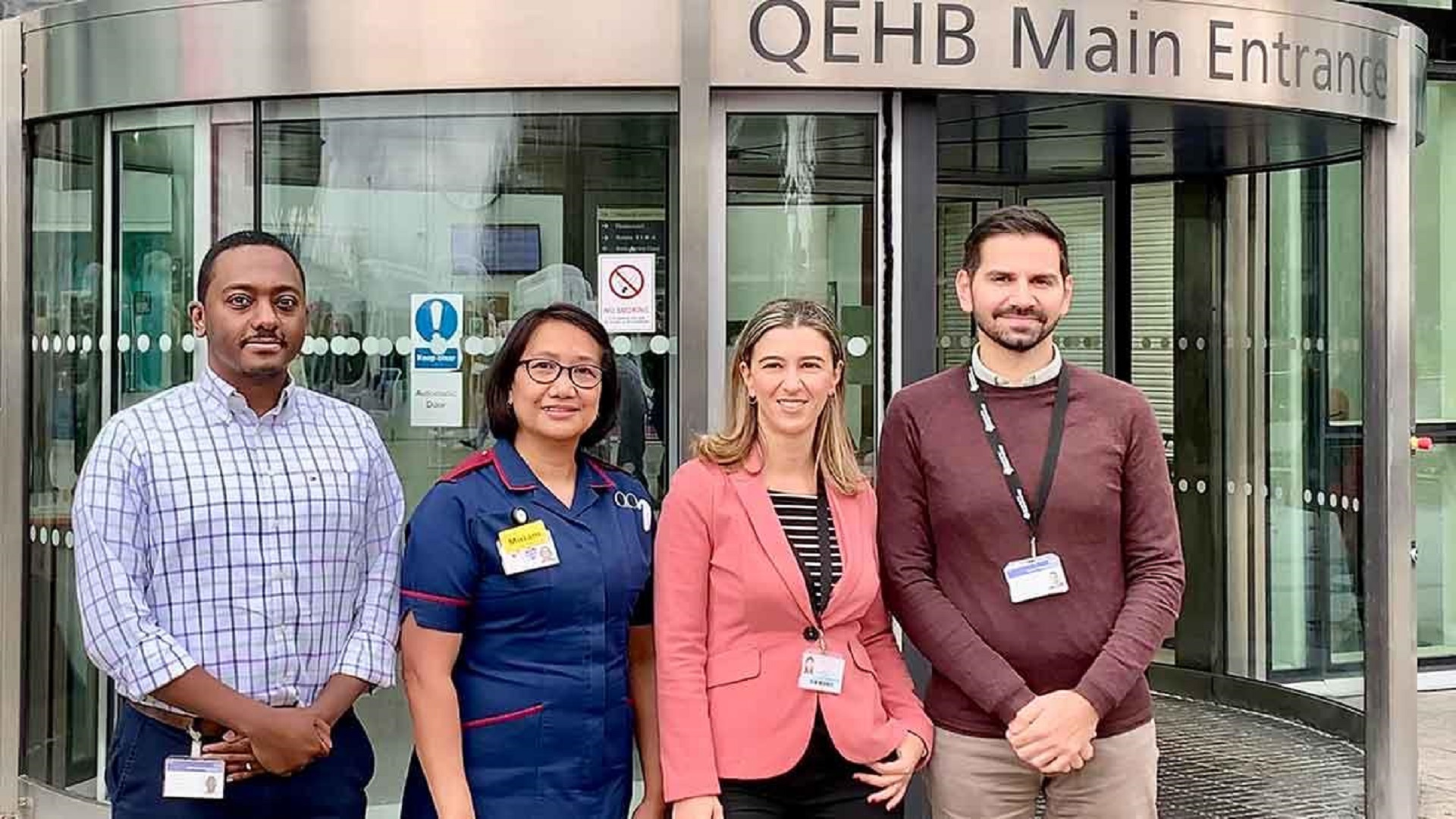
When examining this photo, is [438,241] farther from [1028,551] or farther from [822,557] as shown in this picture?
[1028,551]

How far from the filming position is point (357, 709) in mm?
5000

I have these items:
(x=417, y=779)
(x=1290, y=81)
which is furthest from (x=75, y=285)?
(x=1290, y=81)

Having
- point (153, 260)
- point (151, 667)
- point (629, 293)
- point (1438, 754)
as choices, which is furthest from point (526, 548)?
point (1438, 754)

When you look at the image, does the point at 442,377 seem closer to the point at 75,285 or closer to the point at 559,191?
the point at 559,191

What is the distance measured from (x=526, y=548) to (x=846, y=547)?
2.02ft

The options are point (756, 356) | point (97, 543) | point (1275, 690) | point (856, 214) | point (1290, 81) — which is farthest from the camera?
point (1275, 690)

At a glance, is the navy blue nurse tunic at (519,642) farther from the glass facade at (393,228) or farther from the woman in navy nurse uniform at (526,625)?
the glass facade at (393,228)

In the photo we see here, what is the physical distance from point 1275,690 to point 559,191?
4.12m

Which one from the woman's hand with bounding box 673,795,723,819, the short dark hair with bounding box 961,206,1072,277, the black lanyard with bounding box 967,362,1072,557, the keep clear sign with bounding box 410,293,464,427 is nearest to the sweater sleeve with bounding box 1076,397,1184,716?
the black lanyard with bounding box 967,362,1072,557

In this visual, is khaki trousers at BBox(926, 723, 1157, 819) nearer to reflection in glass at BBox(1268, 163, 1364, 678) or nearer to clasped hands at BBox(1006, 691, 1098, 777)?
clasped hands at BBox(1006, 691, 1098, 777)

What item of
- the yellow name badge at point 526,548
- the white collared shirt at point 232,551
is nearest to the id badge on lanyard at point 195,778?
the white collared shirt at point 232,551

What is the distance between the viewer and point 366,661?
3117 mm

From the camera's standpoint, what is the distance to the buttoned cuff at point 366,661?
10.2ft

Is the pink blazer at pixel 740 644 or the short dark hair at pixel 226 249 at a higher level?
the short dark hair at pixel 226 249
